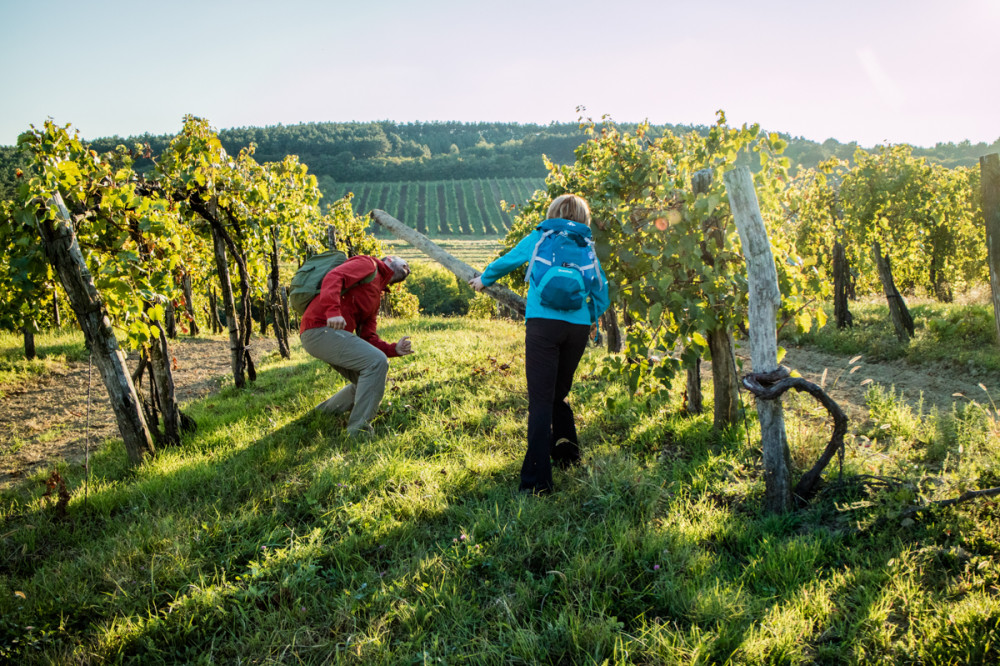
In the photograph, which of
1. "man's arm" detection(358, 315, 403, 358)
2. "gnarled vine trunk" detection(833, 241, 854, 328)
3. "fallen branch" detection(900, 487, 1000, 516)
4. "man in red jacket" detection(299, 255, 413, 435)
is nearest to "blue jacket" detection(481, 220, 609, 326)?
"man in red jacket" detection(299, 255, 413, 435)

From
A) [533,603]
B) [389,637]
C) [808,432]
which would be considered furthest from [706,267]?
[389,637]

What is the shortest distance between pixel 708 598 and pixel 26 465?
644 cm

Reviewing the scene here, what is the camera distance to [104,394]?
26.8ft

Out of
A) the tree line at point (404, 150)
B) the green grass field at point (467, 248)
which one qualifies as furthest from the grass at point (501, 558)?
the tree line at point (404, 150)

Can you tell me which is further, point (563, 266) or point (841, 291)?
point (841, 291)

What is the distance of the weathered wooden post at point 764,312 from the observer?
3.17 m

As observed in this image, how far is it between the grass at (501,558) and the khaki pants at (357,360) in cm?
29

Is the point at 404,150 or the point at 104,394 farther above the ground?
the point at 404,150

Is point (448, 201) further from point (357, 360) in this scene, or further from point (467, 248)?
point (357, 360)

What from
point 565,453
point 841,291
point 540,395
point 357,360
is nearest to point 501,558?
point 540,395

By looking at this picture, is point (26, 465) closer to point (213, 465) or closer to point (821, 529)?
point (213, 465)

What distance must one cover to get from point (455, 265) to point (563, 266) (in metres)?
1.78

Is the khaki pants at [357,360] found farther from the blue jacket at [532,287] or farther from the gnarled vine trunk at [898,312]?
the gnarled vine trunk at [898,312]

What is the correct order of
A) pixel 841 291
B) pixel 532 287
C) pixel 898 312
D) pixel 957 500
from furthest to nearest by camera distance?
pixel 841 291
pixel 898 312
pixel 532 287
pixel 957 500
